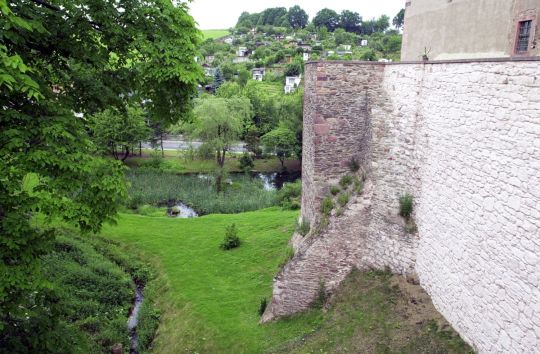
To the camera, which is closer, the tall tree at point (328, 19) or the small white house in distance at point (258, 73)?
→ the small white house in distance at point (258, 73)

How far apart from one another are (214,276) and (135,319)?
343 cm

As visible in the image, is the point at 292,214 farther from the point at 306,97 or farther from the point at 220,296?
the point at 306,97

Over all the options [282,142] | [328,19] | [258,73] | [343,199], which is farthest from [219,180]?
[328,19]

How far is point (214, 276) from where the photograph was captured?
19.3 meters

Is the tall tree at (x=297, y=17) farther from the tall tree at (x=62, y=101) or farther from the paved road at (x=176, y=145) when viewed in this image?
the tall tree at (x=62, y=101)

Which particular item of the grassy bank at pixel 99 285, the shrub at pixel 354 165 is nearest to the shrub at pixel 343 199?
the shrub at pixel 354 165

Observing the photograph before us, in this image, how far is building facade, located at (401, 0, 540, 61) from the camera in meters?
11.9

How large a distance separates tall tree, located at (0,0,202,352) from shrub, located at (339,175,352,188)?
5416 millimetres

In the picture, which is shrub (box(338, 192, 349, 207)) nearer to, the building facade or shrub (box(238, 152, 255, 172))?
the building facade

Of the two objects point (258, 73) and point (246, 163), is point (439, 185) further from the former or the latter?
point (258, 73)

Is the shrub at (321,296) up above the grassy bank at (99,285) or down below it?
above

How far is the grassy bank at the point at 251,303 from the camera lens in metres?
11.4

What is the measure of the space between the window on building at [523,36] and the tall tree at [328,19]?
530 feet

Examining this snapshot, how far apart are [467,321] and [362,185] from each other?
16.0 feet
